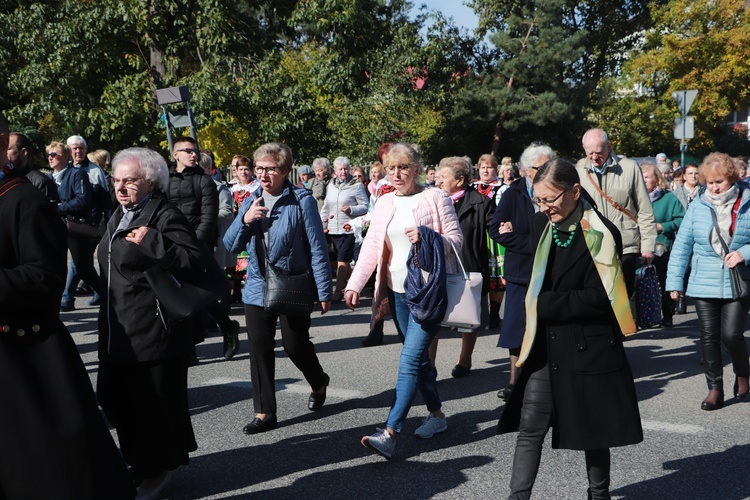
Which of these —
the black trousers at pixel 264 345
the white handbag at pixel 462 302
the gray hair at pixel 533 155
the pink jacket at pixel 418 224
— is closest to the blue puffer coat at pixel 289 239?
the black trousers at pixel 264 345

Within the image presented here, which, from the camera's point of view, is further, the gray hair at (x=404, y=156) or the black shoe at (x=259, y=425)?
the black shoe at (x=259, y=425)

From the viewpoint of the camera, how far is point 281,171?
5.53 m

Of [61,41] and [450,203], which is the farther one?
[61,41]

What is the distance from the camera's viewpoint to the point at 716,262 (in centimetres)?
607

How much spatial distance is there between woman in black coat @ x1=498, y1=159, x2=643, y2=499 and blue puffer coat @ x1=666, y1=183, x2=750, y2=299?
258 cm

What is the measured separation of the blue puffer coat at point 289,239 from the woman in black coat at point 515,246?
1.51 m

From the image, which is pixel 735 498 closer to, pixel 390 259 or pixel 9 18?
pixel 390 259

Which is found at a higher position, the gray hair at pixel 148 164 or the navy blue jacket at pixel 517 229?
the gray hair at pixel 148 164

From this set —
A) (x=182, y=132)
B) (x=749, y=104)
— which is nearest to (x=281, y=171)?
(x=182, y=132)

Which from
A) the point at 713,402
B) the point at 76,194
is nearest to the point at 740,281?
the point at 713,402

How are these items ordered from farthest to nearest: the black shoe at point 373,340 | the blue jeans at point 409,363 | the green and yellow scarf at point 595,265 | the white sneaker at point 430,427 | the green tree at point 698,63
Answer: the green tree at point 698,63 < the black shoe at point 373,340 < the white sneaker at point 430,427 < the blue jeans at point 409,363 < the green and yellow scarf at point 595,265

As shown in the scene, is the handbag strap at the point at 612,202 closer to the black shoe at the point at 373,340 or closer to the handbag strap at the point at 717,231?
the handbag strap at the point at 717,231

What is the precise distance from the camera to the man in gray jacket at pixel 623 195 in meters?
6.86

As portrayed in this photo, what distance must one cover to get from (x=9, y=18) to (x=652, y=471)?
20924mm
